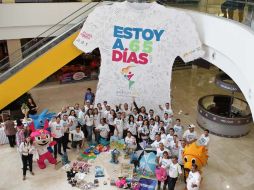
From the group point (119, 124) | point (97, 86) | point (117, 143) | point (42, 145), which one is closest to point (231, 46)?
point (119, 124)

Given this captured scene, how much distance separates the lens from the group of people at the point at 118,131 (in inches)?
344

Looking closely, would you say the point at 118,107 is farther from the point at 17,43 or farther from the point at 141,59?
the point at 17,43

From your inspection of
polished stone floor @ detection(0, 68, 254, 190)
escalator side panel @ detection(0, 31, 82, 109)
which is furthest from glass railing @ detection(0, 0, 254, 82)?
polished stone floor @ detection(0, 68, 254, 190)

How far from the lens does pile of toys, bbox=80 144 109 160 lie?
9.91 metres

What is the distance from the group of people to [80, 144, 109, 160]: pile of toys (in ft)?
0.83

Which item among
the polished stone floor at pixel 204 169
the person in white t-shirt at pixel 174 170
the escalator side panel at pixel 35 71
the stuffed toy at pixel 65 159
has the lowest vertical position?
the polished stone floor at pixel 204 169

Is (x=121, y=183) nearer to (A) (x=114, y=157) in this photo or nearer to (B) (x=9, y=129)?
(A) (x=114, y=157)

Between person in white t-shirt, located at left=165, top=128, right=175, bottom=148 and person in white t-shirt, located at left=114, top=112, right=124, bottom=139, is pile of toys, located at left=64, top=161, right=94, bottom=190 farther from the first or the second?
person in white t-shirt, located at left=165, top=128, right=175, bottom=148

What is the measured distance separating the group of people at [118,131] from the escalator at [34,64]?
189cm

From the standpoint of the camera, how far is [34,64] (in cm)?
1124

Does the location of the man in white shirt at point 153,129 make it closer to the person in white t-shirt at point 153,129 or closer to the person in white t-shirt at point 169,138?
the person in white t-shirt at point 153,129

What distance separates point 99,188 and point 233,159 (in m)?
4.49

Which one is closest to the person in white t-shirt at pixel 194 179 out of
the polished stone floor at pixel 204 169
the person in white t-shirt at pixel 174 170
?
the person in white t-shirt at pixel 174 170

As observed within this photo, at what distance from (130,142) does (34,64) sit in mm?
4598
